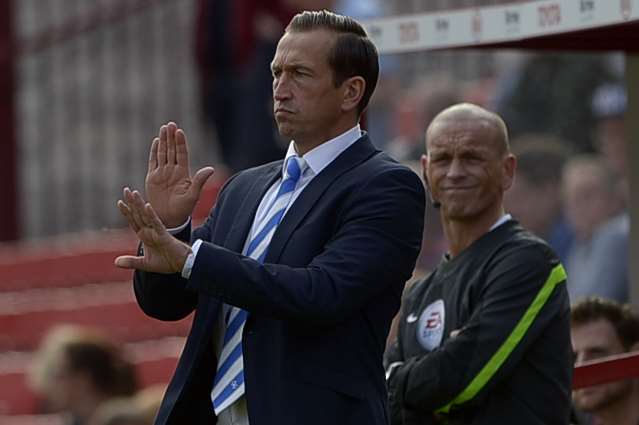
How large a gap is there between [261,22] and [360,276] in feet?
19.6

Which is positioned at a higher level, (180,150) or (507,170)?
(180,150)

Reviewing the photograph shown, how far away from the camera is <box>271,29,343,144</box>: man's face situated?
4.32m

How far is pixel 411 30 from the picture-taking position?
5707mm

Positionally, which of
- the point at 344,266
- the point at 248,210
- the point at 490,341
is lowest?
the point at 490,341

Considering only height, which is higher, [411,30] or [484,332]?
[411,30]

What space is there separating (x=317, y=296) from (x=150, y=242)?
0.39 metres

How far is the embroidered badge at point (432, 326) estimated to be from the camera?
5.07 metres

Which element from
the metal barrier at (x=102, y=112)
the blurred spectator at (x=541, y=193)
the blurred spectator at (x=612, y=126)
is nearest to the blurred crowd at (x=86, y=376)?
the blurred spectator at (x=541, y=193)

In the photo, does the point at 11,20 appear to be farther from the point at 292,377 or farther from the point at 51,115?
the point at 292,377

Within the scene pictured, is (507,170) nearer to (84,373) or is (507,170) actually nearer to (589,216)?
(84,373)

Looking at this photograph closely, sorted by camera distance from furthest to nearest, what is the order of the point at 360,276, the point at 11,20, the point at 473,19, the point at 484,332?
the point at 11,20 < the point at 473,19 < the point at 484,332 < the point at 360,276

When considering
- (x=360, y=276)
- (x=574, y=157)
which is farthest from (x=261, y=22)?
(x=360, y=276)

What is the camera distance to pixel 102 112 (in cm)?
1470

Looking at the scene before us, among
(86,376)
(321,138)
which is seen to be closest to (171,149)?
(321,138)
